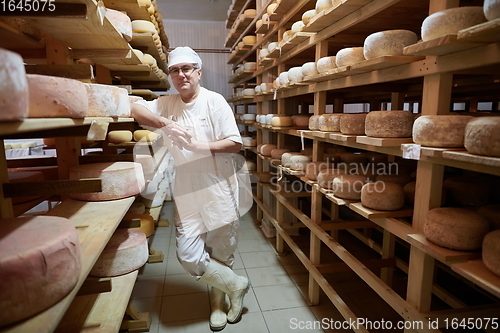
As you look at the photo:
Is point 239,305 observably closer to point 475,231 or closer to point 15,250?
point 475,231

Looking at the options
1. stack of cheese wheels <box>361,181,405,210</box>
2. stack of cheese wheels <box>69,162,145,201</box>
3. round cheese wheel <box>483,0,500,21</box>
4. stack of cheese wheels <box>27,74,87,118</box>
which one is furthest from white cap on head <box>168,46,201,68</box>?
round cheese wheel <box>483,0,500,21</box>

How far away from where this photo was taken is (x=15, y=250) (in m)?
0.81

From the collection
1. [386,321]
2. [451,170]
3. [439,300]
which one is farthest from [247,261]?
[451,170]

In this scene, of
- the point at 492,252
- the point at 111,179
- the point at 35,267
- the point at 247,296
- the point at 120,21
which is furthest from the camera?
the point at 247,296

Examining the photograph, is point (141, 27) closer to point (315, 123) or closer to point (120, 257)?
point (315, 123)

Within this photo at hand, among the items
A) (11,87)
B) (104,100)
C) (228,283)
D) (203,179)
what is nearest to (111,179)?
(104,100)

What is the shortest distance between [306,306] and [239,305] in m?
0.53

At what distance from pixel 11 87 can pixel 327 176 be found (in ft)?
6.14

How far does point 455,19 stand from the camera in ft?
3.75

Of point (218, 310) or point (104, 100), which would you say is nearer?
point (104, 100)

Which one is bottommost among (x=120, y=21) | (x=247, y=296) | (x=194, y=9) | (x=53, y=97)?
(x=247, y=296)

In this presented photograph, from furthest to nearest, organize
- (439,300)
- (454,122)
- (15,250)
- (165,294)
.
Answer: (165,294) → (439,300) → (454,122) → (15,250)

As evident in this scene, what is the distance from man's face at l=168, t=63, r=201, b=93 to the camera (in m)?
2.07

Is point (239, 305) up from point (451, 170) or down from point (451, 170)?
down
